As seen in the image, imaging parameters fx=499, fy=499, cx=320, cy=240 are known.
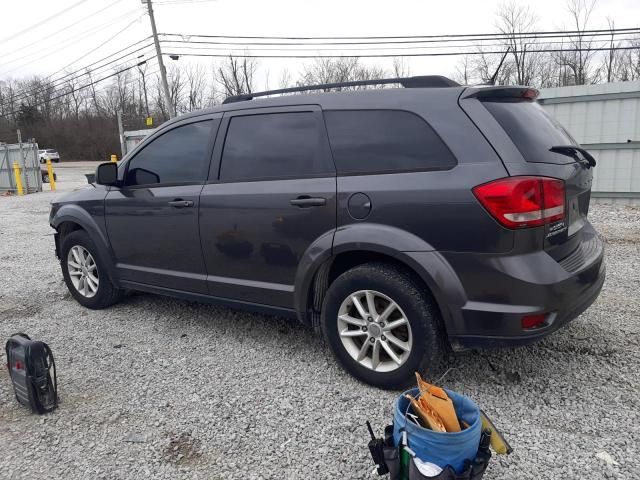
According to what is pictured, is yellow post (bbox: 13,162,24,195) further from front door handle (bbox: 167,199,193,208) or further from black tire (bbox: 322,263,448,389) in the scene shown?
black tire (bbox: 322,263,448,389)

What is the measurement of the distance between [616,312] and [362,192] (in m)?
2.65

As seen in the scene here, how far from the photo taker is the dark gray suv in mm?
2623

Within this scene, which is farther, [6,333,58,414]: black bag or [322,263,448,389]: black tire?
[6,333,58,414]: black bag

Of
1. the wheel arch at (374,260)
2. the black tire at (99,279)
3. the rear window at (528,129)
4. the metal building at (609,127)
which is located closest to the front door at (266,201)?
the wheel arch at (374,260)

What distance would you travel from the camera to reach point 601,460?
2363 mm

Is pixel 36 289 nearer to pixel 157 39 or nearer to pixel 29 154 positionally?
pixel 29 154

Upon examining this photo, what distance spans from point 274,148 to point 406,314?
4.80 feet

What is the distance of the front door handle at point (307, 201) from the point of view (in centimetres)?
312

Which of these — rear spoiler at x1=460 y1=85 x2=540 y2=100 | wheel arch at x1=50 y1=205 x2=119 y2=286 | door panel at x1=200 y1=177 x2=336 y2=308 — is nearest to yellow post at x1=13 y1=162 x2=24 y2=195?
wheel arch at x1=50 y1=205 x2=119 y2=286

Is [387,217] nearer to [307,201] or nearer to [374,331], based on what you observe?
[307,201]

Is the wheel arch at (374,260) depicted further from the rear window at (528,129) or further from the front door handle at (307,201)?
the rear window at (528,129)

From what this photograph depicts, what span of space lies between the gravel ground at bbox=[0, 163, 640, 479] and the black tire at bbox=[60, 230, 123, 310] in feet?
1.08

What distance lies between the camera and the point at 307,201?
3.17 metres

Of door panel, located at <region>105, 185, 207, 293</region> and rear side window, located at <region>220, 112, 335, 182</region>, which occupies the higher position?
rear side window, located at <region>220, 112, 335, 182</region>
